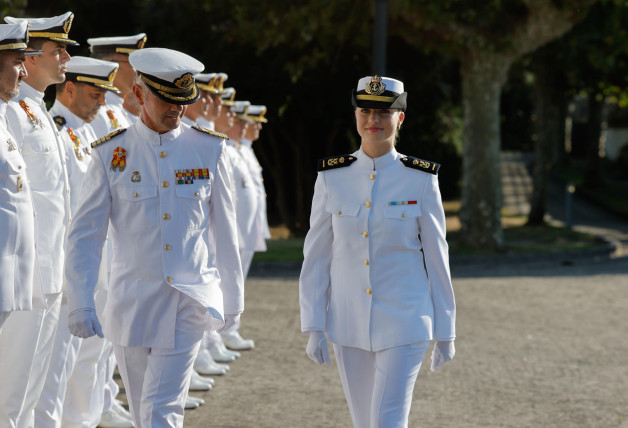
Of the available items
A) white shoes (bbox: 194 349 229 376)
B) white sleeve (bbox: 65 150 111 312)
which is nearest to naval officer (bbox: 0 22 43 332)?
white sleeve (bbox: 65 150 111 312)

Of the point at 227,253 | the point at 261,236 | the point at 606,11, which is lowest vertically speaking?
the point at 261,236

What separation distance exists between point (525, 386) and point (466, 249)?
10269mm

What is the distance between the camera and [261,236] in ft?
31.3

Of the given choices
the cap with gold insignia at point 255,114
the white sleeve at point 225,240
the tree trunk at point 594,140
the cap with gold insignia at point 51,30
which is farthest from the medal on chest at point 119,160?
the tree trunk at point 594,140

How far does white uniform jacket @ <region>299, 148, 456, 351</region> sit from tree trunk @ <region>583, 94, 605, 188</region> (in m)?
28.1

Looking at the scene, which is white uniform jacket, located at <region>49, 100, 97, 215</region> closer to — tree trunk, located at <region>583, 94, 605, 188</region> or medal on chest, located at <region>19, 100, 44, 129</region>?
medal on chest, located at <region>19, 100, 44, 129</region>

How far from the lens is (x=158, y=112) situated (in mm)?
4578

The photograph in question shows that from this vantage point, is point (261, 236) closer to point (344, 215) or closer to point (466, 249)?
point (344, 215)

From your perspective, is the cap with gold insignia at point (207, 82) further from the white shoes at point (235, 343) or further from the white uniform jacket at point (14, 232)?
the white uniform jacket at point (14, 232)

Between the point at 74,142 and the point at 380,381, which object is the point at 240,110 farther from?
the point at 380,381

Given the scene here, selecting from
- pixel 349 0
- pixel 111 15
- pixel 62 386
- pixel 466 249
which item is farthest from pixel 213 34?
pixel 62 386

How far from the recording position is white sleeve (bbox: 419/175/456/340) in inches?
181

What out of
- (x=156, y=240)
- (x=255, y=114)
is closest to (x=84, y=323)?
(x=156, y=240)

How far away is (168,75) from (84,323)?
1124 millimetres
